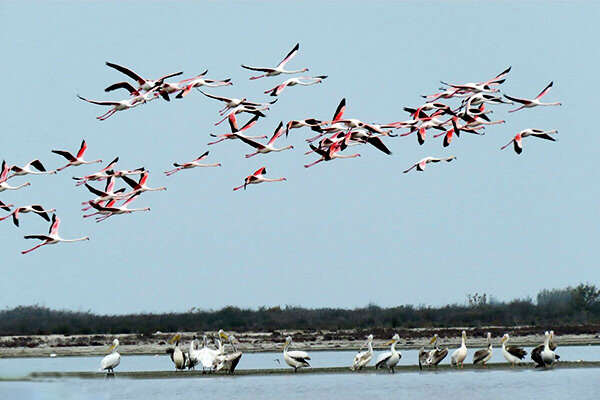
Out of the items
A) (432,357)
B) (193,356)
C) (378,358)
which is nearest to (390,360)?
(378,358)

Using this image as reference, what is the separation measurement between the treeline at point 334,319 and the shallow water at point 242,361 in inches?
543

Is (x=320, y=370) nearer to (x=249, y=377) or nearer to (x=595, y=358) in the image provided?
(x=249, y=377)

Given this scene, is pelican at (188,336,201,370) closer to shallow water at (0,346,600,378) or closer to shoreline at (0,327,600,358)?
shallow water at (0,346,600,378)

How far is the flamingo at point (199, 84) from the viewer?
34.8 meters

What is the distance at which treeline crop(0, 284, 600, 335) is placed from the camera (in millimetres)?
60844

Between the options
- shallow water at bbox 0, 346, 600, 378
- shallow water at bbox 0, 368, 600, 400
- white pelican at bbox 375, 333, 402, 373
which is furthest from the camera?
shallow water at bbox 0, 346, 600, 378

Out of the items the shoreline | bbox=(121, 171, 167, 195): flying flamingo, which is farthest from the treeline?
bbox=(121, 171, 167, 195): flying flamingo

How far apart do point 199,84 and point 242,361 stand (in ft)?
33.8

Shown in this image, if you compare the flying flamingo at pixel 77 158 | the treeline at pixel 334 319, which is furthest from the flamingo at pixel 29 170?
the treeline at pixel 334 319

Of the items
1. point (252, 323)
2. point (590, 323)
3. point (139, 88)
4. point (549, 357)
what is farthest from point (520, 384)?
point (252, 323)

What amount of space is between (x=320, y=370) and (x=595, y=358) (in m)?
8.82

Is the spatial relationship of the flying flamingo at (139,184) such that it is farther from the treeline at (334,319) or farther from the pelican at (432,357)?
the treeline at (334,319)

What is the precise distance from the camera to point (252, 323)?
64562mm

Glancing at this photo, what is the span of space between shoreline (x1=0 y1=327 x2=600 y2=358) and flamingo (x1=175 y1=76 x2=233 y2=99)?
37.2ft
